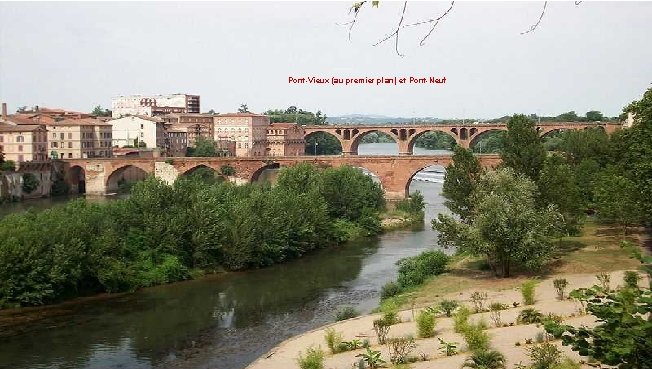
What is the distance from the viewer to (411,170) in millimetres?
61719

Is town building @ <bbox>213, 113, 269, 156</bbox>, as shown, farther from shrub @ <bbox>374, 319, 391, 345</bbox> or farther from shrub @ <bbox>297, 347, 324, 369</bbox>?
shrub @ <bbox>297, 347, 324, 369</bbox>

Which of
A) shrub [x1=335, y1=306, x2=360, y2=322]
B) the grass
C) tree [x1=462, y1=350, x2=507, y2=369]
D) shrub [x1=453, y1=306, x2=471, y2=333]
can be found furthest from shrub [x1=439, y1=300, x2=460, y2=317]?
tree [x1=462, y1=350, x2=507, y2=369]

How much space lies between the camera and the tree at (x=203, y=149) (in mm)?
90062

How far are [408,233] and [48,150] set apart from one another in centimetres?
4521

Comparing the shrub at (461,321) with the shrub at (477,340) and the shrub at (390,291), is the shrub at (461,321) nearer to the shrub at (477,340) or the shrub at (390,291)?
the shrub at (477,340)

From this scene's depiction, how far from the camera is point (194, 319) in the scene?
24672mm

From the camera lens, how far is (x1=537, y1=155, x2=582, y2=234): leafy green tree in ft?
102

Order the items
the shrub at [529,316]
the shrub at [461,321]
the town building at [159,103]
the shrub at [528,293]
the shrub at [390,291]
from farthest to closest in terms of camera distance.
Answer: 1. the town building at [159,103]
2. the shrub at [390,291]
3. the shrub at [528,293]
4. the shrub at [529,316]
5. the shrub at [461,321]

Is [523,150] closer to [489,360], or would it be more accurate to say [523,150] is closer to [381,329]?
[381,329]

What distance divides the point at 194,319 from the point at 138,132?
6785 cm

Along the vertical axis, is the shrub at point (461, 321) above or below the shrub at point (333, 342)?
above

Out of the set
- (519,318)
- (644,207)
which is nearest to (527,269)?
(644,207)

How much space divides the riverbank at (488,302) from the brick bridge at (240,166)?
2773 cm

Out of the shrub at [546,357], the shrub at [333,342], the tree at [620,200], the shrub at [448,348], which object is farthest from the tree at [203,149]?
the shrub at [546,357]
